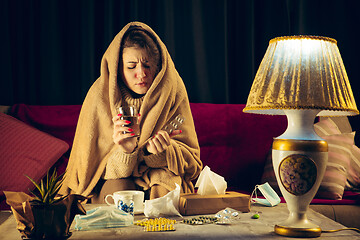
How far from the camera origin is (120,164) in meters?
1.53

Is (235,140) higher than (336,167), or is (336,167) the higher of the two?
(235,140)

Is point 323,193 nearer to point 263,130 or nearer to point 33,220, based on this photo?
point 263,130

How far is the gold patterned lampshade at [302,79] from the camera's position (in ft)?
3.23

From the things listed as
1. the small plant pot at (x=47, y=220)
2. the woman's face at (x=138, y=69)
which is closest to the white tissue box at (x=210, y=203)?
the small plant pot at (x=47, y=220)

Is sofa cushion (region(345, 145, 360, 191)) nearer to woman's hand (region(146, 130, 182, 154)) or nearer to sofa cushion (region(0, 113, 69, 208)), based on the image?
woman's hand (region(146, 130, 182, 154))

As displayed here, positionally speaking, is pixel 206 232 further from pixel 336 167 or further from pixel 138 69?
pixel 336 167

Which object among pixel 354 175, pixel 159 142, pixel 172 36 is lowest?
pixel 354 175

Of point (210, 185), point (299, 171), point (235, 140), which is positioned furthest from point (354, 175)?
point (299, 171)

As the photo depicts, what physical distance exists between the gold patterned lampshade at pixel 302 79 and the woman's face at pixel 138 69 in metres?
0.78

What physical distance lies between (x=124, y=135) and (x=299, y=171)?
0.70 meters

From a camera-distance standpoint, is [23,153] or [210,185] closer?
[210,185]

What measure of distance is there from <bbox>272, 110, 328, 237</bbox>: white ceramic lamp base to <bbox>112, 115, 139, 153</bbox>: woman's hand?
57cm

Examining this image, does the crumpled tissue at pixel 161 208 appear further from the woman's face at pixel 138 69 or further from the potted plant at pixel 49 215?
the woman's face at pixel 138 69

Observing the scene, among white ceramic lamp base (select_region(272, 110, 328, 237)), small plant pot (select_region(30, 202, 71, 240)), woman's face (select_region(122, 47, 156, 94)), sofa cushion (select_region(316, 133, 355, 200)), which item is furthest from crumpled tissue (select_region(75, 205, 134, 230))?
sofa cushion (select_region(316, 133, 355, 200))
